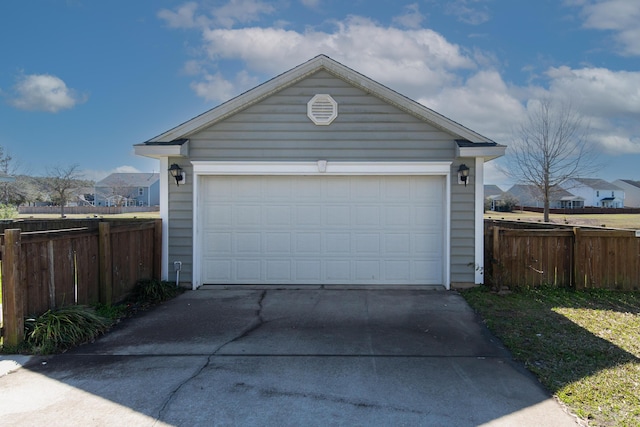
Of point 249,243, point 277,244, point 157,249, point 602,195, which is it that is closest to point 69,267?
point 157,249

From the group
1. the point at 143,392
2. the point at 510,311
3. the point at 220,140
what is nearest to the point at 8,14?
the point at 220,140

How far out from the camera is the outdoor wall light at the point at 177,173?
7.65 meters

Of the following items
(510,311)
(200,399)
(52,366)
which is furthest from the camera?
(510,311)

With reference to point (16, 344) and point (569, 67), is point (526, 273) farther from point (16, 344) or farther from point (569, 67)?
point (569, 67)

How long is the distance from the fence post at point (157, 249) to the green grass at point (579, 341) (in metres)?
5.92

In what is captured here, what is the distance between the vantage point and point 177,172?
7656 millimetres

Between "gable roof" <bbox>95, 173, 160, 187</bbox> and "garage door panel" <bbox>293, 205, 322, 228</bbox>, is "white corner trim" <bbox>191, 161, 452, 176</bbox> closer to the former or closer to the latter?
"garage door panel" <bbox>293, 205, 322, 228</bbox>

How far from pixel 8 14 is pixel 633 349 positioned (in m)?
15.6

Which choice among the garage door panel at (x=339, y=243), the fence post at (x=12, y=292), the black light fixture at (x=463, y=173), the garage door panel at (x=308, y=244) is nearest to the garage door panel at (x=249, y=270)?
the garage door panel at (x=308, y=244)

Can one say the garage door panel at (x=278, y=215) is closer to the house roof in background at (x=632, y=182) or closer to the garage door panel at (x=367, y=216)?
the garage door panel at (x=367, y=216)

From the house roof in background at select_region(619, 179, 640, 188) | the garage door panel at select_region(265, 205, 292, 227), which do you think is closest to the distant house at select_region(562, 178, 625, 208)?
the house roof in background at select_region(619, 179, 640, 188)

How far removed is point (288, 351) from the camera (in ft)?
14.9

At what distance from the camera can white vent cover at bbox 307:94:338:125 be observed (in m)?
7.70

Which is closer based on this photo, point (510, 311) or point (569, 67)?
point (510, 311)
